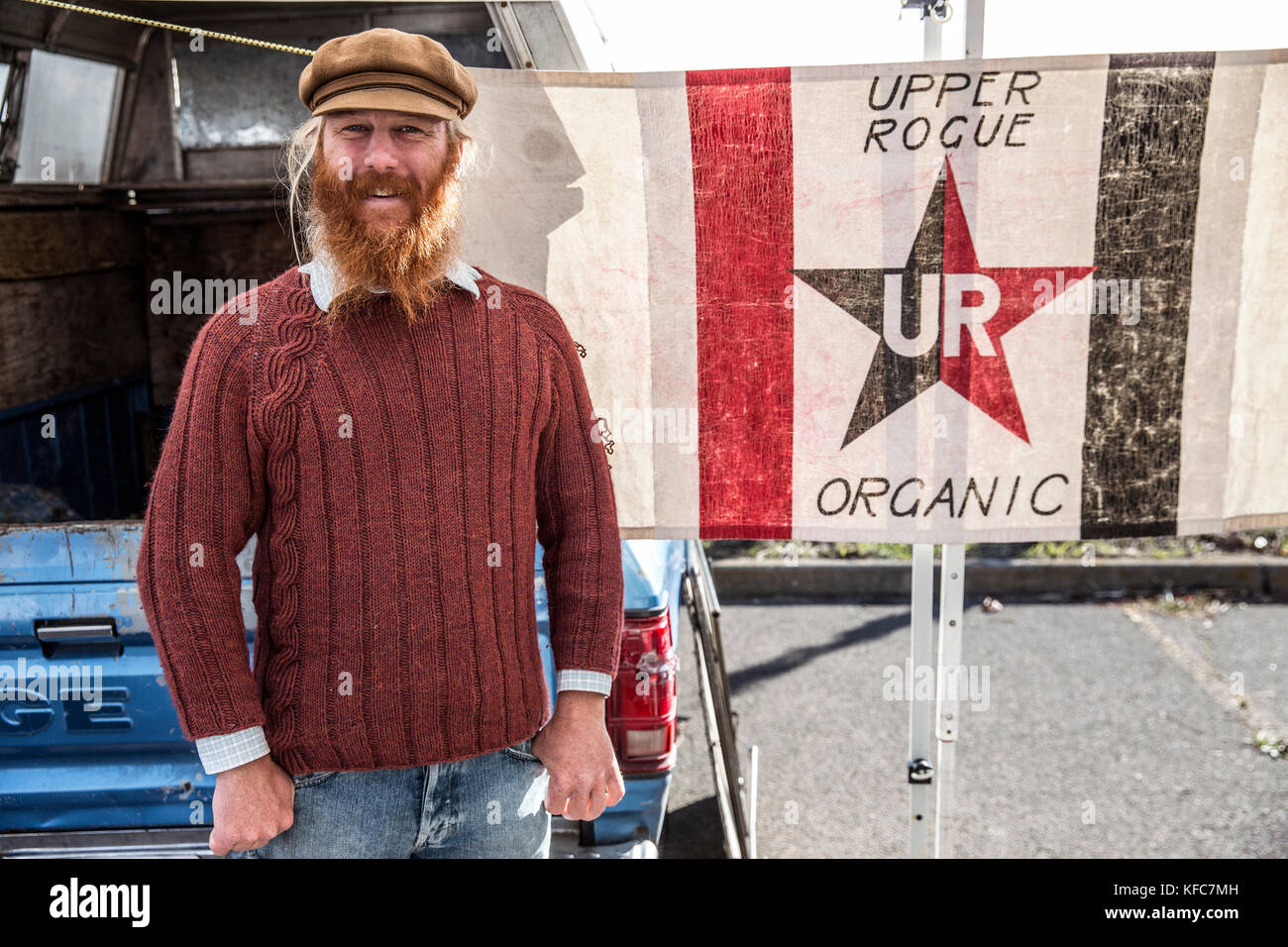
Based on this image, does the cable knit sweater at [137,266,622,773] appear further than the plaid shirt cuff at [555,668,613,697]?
No

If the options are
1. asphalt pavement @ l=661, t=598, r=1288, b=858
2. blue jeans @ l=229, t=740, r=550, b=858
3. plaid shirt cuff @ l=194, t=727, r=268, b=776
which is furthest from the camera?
asphalt pavement @ l=661, t=598, r=1288, b=858

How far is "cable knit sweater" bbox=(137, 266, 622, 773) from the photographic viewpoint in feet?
5.28

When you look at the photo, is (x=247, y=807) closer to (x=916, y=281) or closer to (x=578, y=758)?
(x=578, y=758)

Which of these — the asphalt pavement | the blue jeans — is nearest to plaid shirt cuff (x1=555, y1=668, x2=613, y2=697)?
the blue jeans

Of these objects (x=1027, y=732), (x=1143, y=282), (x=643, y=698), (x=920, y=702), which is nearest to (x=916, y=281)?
(x=1143, y=282)

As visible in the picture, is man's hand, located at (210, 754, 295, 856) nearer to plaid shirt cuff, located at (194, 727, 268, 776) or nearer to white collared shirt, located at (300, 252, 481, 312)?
plaid shirt cuff, located at (194, 727, 268, 776)

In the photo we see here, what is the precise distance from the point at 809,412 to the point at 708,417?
245 millimetres

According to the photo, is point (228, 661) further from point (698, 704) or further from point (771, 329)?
point (698, 704)

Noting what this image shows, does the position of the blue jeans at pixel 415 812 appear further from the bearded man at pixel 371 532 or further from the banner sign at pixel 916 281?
the banner sign at pixel 916 281

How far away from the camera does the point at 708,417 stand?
2564 millimetres

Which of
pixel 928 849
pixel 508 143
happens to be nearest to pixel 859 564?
pixel 928 849

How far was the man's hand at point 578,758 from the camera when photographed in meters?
1.82

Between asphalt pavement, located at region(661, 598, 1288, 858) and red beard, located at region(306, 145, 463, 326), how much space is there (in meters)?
2.28

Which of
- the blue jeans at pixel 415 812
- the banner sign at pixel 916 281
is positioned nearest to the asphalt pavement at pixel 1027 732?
the banner sign at pixel 916 281
